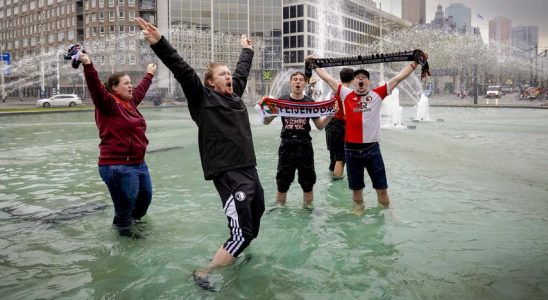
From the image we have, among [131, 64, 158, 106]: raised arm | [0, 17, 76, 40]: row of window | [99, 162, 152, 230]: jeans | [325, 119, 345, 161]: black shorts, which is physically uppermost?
[0, 17, 76, 40]: row of window

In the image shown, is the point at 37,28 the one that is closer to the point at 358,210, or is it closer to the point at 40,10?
the point at 40,10

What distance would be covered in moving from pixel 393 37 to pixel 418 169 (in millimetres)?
92866

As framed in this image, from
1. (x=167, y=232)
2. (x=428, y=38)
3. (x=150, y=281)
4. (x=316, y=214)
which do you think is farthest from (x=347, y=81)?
(x=428, y=38)

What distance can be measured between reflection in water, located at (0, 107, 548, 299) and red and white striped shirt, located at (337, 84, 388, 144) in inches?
45.5

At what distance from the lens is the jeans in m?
5.22

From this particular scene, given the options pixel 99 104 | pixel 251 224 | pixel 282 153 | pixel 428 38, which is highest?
pixel 428 38

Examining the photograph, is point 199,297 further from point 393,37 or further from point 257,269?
point 393,37

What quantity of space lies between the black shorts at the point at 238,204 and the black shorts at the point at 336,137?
4.96m

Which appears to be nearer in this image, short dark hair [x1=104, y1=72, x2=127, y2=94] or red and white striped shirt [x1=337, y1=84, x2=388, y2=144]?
short dark hair [x1=104, y1=72, x2=127, y2=94]

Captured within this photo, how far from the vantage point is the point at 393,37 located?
97.1 m

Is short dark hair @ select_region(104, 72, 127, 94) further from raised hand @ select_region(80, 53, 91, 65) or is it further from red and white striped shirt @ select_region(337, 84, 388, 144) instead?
red and white striped shirt @ select_region(337, 84, 388, 144)

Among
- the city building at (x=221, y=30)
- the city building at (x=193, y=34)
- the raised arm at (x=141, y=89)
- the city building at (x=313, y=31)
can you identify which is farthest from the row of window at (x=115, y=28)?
the raised arm at (x=141, y=89)

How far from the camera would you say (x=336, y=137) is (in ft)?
29.7

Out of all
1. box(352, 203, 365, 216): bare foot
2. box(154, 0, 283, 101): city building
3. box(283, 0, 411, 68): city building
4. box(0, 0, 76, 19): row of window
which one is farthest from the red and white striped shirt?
box(0, 0, 76, 19): row of window
